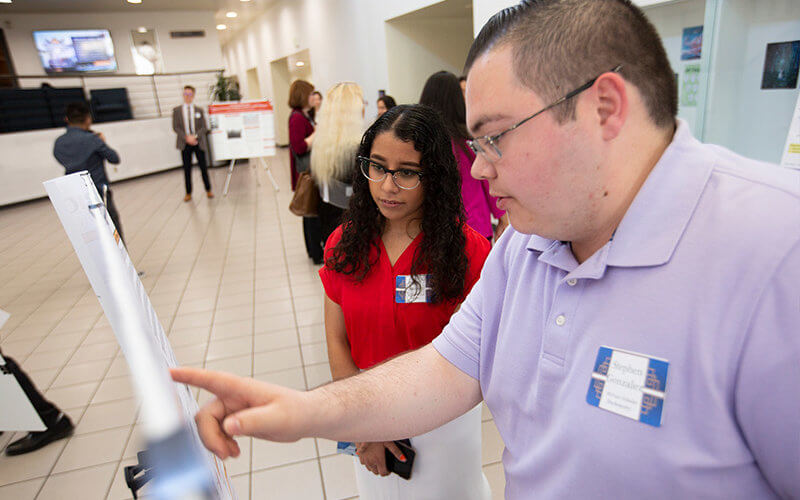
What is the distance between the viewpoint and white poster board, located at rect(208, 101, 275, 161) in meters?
8.70

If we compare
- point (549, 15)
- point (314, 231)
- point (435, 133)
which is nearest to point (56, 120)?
point (314, 231)

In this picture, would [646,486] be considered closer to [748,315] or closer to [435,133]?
[748,315]

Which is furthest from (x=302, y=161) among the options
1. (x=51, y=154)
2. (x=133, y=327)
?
(x=51, y=154)

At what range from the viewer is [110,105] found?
12.1 m

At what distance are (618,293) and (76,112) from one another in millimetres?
5435

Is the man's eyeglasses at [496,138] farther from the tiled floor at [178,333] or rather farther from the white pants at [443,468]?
the white pants at [443,468]

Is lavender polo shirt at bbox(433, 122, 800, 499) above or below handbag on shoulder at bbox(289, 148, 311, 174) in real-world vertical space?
above

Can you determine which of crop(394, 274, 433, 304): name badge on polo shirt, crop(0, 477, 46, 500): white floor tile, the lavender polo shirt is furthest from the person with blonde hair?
the lavender polo shirt

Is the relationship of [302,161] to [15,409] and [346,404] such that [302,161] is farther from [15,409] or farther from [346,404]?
[346,404]

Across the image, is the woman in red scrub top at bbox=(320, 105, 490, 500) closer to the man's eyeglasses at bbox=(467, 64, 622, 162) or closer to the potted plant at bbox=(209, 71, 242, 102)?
the man's eyeglasses at bbox=(467, 64, 622, 162)

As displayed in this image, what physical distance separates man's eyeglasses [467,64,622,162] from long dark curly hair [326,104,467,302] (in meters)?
0.63

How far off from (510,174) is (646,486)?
0.51 metres

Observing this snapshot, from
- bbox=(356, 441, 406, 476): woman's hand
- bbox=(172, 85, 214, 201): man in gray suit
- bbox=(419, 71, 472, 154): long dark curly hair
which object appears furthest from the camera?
bbox=(172, 85, 214, 201): man in gray suit

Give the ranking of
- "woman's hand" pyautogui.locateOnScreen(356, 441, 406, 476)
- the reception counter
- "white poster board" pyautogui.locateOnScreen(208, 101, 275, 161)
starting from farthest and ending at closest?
the reception counter, "white poster board" pyautogui.locateOnScreen(208, 101, 275, 161), "woman's hand" pyautogui.locateOnScreen(356, 441, 406, 476)
